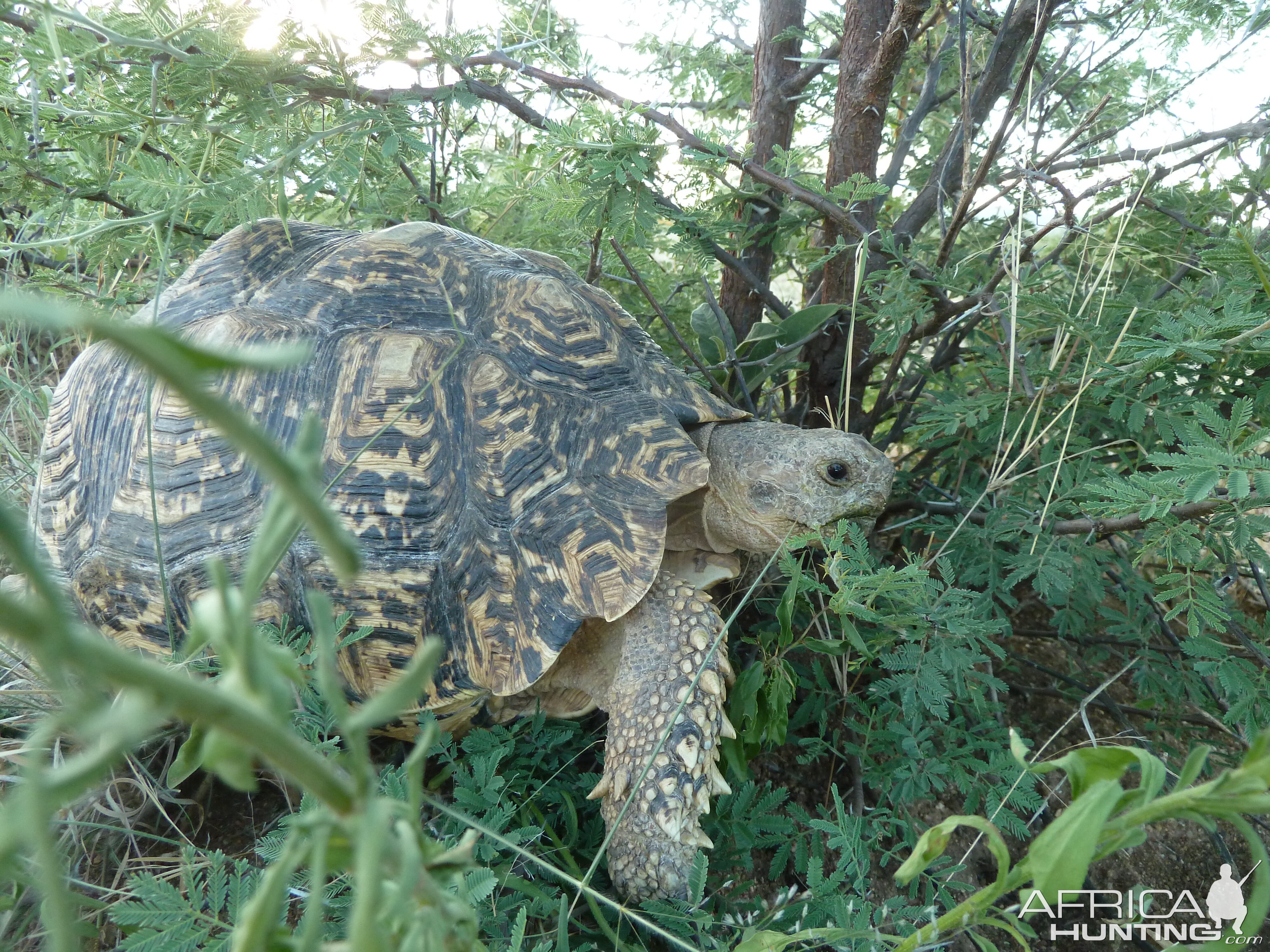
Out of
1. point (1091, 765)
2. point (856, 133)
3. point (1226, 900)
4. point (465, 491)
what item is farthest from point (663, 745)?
point (856, 133)

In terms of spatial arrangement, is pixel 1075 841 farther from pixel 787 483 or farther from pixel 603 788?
pixel 787 483

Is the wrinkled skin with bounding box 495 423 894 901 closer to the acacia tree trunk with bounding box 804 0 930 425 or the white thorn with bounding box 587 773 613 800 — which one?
the white thorn with bounding box 587 773 613 800

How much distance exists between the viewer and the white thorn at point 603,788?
1.69 metres

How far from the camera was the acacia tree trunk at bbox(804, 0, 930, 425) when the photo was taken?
7.14 feet

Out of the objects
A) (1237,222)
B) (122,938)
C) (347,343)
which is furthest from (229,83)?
(1237,222)

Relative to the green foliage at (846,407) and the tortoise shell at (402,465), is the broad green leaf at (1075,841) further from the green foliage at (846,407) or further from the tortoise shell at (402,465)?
the tortoise shell at (402,465)

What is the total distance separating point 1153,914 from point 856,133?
2079 mm

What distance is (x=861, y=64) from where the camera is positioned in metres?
2.24

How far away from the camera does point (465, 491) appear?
180cm

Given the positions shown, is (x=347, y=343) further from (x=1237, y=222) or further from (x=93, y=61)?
(x=1237, y=222)

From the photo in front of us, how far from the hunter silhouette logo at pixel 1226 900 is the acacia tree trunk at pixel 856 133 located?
4.42ft

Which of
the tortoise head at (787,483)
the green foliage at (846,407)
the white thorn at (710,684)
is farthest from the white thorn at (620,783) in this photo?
the tortoise head at (787,483)

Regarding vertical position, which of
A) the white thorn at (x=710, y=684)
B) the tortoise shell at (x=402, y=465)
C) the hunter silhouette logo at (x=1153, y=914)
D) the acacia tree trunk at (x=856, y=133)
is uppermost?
the acacia tree trunk at (x=856, y=133)

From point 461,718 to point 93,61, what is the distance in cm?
183
